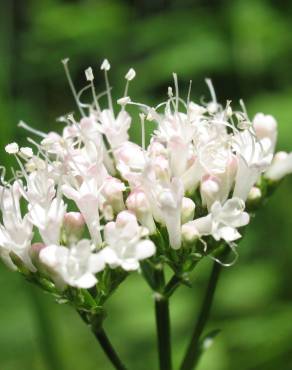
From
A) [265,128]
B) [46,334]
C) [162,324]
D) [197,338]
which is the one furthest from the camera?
[46,334]

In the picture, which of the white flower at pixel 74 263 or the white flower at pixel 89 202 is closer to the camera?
the white flower at pixel 74 263

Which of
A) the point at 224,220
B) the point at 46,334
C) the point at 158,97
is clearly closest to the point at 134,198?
the point at 224,220

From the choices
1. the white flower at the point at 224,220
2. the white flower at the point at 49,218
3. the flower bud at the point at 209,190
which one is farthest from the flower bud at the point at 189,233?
the white flower at the point at 49,218

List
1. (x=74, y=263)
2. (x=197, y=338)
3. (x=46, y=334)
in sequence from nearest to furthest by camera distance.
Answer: (x=74, y=263) → (x=197, y=338) → (x=46, y=334)

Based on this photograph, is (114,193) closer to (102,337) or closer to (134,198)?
(134,198)

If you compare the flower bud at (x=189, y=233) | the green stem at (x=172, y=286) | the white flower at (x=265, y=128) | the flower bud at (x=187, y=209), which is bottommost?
the green stem at (x=172, y=286)

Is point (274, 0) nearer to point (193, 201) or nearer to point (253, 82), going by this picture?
point (253, 82)

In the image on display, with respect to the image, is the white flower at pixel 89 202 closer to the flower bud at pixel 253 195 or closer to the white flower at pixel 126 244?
the white flower at pixel 126 244

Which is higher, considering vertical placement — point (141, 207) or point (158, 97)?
point (141, 207)
